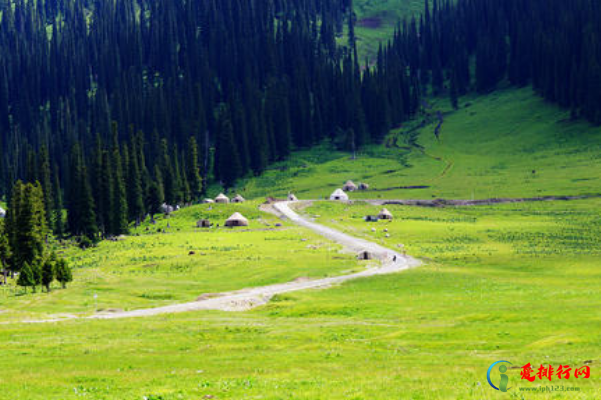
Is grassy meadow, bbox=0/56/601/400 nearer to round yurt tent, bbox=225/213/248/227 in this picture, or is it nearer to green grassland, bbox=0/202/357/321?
green grassland, bbox=0/202/357/321

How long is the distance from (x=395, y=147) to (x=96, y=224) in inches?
4144

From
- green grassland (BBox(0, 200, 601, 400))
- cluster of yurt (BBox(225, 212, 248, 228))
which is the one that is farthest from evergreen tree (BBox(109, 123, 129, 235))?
green grassland (BBox(0, 200, 601, 400))

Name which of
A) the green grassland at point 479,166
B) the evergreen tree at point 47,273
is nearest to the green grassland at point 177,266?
the evergreen tree at point 47,273

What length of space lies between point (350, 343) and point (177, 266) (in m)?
46.1

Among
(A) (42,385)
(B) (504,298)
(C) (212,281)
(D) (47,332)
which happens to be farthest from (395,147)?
(A) (42,385)

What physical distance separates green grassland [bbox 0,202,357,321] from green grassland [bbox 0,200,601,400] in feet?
30.2

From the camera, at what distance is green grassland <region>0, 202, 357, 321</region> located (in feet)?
191

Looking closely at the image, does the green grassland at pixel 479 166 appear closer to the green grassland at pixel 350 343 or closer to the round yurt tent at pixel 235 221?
the round yurt tent at pixel 235 221

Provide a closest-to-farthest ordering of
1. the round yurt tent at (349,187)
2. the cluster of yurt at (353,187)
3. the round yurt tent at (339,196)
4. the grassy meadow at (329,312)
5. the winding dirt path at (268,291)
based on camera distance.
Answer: the grassy meadow at (329,312) < the winding dirt path at (268,291) < the round yurt tent at (339,196) < the cluster of yurt at (353,187) < the round yurt tent at (349,187)

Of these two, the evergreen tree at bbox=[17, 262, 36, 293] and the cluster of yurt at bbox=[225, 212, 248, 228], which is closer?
the evergreen tree at bbox=[17, 262, 36, 293]

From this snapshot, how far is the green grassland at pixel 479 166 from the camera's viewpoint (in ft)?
465

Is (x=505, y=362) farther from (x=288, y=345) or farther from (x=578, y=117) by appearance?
(x=578, y=117)

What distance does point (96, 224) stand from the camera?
122m

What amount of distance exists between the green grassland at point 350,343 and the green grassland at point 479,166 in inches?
2830
